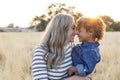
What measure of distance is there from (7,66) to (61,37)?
4513 mm

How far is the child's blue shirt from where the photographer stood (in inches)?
140

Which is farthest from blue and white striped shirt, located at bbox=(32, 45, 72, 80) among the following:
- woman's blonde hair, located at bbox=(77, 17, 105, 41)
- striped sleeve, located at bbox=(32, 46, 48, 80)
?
woman's blonde hair, located at bbox=(77, 17, 105, 41)

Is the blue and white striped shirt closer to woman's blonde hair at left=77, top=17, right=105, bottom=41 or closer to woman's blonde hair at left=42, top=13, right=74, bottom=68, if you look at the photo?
woman's blonde hair at left=42, top=13, right=74, bottom=68

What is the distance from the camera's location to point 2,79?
6.78 meters

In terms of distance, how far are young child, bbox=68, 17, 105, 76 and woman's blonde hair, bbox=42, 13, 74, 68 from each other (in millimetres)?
130

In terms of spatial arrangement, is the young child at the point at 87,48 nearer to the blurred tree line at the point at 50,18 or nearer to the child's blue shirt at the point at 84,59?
the child's blue shirt at the point at 84,59

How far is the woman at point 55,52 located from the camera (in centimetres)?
349

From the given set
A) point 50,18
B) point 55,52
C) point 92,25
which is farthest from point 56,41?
point 50,18

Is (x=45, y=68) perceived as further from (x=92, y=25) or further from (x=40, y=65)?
(x=92, y=25)

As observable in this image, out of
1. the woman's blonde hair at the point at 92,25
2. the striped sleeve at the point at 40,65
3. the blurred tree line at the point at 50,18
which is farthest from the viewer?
the blurred tree line at the point at 50,18

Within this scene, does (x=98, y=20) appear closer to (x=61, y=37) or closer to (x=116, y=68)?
(x=61, y=37)

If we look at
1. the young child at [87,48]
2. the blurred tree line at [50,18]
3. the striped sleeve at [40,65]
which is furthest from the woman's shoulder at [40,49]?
the blurred tree line at [50,18]

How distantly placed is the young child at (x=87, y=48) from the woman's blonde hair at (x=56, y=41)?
13 centimetres

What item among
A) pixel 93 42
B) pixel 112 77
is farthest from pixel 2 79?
pixel 93 42
